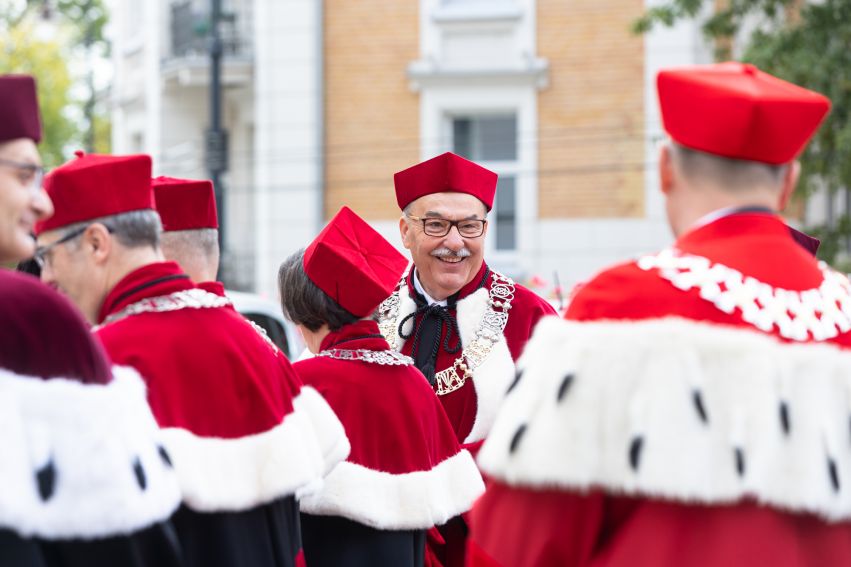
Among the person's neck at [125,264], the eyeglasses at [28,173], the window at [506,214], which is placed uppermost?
the eyeglasses at [28,173]

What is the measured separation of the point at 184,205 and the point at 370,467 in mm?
1013

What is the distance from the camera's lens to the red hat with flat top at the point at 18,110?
303 centimetres

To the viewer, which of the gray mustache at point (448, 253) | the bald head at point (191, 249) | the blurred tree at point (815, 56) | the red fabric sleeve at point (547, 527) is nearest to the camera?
the red fabric sleeve at point (547, 527)

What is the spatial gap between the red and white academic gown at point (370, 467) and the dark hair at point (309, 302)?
0.04 m

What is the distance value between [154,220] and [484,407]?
203 cm

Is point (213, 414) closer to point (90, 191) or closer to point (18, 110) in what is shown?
point (90, 191)

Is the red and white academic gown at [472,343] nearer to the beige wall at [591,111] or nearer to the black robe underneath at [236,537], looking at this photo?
the black robe underneath at [236,537]

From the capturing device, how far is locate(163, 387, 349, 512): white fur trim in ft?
12.0

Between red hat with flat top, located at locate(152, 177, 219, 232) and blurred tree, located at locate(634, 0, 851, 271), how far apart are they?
869cm

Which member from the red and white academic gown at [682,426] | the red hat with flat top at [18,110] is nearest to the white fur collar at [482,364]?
the red and white academic gown at [682,426]

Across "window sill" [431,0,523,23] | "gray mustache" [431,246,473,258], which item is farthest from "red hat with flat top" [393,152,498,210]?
"window sill" [431,0,523,23]

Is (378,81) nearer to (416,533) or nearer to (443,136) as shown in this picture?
(443,136)

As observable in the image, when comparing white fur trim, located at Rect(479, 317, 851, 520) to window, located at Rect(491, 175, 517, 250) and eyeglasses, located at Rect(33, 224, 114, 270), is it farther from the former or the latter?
window, located at Rect(491, 175, 517, 250)

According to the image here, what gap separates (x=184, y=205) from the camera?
173 inches
